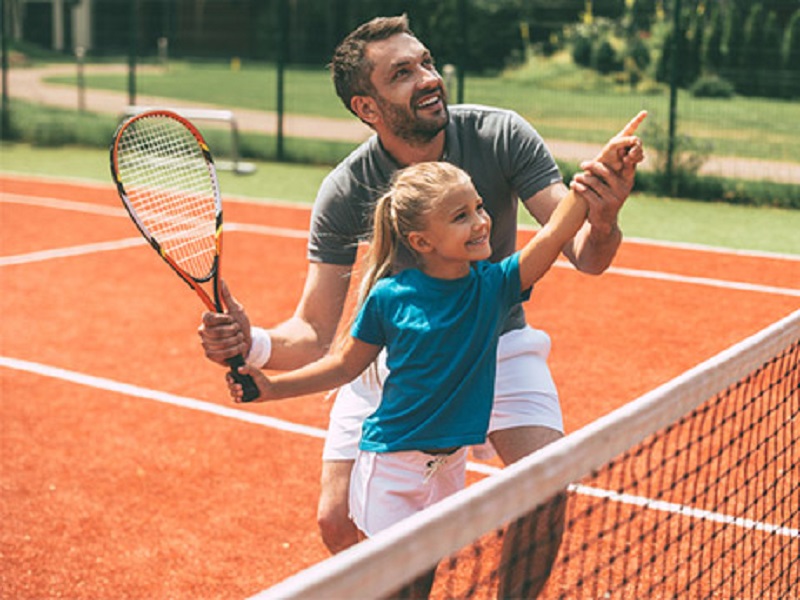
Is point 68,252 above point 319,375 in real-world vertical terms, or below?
below

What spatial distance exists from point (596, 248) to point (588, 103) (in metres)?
13.3

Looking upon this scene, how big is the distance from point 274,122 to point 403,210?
825 inches

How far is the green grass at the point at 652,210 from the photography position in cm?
1179

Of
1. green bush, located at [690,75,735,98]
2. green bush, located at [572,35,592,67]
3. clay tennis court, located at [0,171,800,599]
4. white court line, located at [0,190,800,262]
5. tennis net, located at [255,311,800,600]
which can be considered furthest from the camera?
green bush, located at [572,35,592,67]

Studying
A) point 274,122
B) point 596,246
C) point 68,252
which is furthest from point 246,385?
point 274,122

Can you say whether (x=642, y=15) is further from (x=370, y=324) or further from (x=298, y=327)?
(x=370, y=324)

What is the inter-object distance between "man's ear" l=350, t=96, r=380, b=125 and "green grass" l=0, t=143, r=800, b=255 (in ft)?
26.3

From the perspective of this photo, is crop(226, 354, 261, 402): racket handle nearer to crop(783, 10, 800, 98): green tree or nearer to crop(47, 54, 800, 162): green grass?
crop(47, 54, 800, 162): green grass

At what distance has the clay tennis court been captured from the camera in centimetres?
488

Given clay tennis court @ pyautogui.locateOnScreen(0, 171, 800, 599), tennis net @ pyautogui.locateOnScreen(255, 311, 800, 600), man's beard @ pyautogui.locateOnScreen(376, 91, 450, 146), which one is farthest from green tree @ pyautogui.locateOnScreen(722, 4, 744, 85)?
man's beard @ pyautogui.locateOnScreen(376, 91, 450, 146)

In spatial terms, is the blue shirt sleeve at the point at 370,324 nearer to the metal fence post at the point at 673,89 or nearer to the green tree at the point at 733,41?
the metal fence post at the point at 673,89

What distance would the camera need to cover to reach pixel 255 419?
658 centimetres

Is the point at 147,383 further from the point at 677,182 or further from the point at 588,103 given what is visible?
the point at 588,103

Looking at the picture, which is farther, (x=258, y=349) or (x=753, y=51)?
(x=753, y=51)
